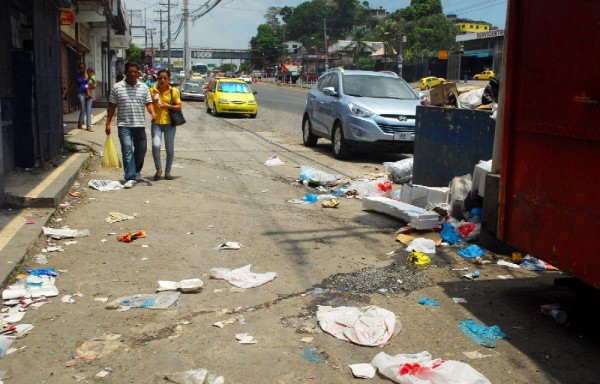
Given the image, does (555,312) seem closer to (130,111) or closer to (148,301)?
(148,301)

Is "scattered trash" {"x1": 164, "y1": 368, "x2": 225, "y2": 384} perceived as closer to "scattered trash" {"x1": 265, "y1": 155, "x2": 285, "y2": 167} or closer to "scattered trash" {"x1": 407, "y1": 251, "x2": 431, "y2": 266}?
"scattered trash" {"x1": 407, "y1": 251, "x2": 431, "y2": 266}

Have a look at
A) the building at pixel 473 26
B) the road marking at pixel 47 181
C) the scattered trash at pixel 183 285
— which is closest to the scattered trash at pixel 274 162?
the road marking at pixel 47 181

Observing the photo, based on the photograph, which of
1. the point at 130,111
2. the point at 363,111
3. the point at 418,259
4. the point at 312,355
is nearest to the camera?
the point at 312,355

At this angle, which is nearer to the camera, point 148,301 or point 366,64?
point 148,301

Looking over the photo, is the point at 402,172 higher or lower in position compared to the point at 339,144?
lower

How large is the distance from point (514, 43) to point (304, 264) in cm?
265

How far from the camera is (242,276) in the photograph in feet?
17.5

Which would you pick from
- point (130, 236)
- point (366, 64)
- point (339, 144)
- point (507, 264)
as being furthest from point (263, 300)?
point (366, 64)

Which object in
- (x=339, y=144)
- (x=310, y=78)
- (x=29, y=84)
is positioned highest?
(x=310, y=78)

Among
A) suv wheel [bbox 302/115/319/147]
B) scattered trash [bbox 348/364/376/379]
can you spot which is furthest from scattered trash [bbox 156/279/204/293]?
suv wheel [bbox 302/115/319/147]

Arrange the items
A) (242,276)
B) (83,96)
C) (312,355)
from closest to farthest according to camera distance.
A: (312,355) → (242,276) → (83,96)

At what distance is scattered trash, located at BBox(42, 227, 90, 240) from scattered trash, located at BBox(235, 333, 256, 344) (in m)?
3.04

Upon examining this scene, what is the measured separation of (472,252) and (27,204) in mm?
4934

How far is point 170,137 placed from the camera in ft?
32.1
